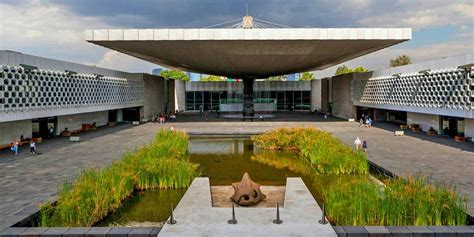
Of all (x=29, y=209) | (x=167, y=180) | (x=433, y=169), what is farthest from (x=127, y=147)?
(x=433, y=169)

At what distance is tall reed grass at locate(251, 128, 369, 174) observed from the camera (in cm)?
1370

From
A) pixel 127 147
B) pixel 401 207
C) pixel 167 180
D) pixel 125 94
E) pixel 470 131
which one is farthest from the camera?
pixel 125 94

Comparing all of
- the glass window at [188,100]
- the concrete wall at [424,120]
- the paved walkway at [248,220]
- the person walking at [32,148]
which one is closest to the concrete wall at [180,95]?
the glass window at [188,100]

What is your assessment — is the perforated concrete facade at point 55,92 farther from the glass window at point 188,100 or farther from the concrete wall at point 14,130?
the glass window at point 188,100

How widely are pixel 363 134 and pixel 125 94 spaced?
20.7m

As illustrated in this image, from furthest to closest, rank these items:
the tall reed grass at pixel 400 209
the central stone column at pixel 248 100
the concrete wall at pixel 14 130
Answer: the central stone column at pixel 248 100, the concrete wall at pixel 14 130, the tall reed grass at pixel 400 209

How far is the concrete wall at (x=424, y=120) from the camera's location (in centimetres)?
2596

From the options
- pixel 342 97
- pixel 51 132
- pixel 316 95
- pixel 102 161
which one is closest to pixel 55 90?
pixel 51 132

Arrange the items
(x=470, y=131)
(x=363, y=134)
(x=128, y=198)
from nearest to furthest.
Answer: (x=128, y=198), (x=470, y=131), (x=363, y=134)

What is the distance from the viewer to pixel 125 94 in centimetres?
3594

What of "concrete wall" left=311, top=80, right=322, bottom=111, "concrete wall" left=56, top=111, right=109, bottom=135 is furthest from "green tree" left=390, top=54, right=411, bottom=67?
"concrete wall" left=56, top=111, right=109, bottom=135

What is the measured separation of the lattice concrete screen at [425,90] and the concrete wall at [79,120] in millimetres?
22500

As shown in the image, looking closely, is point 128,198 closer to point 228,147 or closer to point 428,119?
point 228,147

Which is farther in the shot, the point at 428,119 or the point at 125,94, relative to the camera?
the point at 125,94
